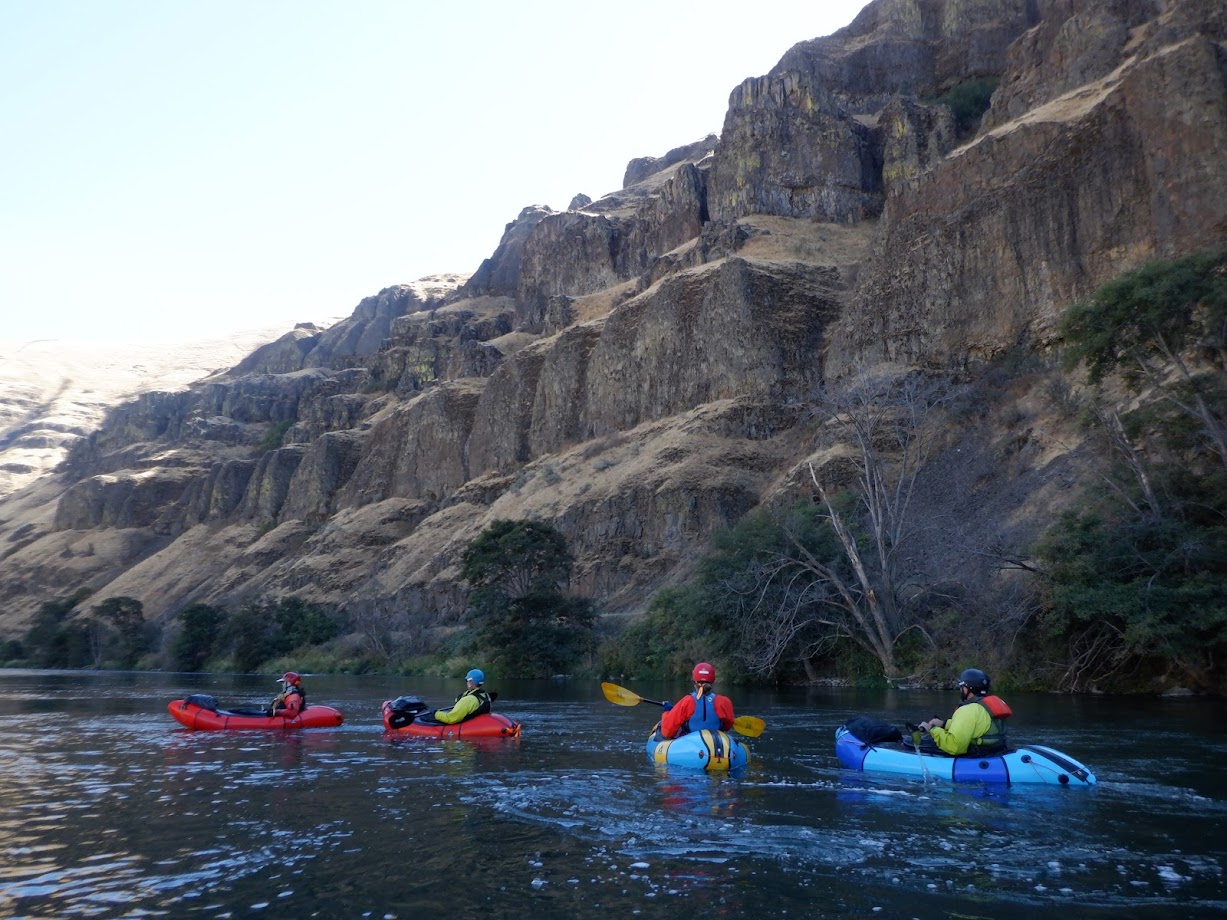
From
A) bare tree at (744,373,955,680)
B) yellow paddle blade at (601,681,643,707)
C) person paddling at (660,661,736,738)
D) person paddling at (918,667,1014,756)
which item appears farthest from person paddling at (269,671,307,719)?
bare tree at (744,373,955,680)

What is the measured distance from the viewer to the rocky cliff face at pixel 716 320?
46781 mm

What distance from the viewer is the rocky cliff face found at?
4678 cm

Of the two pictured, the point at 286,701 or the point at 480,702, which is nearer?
the point at 480,702

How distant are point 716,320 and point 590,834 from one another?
56.5 m

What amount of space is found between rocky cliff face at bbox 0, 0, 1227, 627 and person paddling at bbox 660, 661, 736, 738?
2484 cm

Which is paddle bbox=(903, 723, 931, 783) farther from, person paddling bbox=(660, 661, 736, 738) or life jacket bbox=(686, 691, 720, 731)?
life jacket bbox=(686, 691, 720, 731)

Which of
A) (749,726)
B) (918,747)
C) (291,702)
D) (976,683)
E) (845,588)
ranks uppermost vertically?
(845,588)

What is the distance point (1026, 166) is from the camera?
49562 mm

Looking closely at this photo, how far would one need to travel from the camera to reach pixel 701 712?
563 inches

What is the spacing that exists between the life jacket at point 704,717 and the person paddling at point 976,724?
10.1 ft

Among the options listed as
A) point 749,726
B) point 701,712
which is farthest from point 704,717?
point 749,726

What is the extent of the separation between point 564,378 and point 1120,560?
2231 inches

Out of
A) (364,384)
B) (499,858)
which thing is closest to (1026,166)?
(499,858)

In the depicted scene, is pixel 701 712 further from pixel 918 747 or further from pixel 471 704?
pixel 471 704
